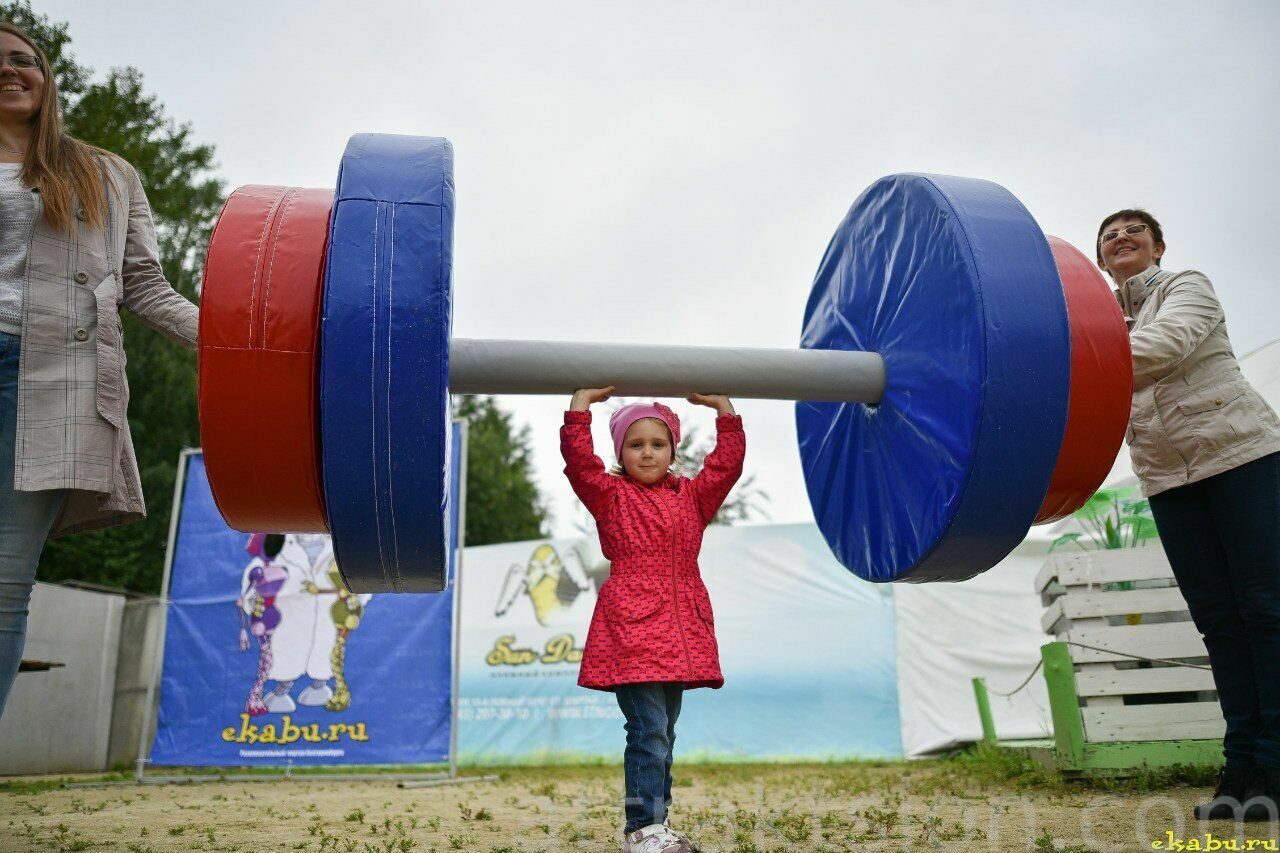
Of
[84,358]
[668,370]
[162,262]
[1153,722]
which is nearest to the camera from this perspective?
[84,358]

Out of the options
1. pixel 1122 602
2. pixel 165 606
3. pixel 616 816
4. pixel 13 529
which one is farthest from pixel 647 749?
pixel 165 606

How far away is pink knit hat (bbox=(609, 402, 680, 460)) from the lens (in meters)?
2.66

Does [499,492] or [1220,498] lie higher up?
[499,492]

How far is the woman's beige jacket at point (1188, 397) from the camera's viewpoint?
2.44m

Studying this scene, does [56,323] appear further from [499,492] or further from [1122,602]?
[499,492]

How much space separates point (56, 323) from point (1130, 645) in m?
3.41

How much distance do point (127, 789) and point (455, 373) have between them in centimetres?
386

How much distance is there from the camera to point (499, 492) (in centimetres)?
2320

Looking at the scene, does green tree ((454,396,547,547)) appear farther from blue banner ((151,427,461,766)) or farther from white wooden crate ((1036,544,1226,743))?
white wooden crate ((1036,544,1226,743))

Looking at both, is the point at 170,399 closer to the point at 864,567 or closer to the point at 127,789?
the point at 127,789

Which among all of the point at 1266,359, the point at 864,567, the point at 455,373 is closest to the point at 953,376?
the point at 864,567

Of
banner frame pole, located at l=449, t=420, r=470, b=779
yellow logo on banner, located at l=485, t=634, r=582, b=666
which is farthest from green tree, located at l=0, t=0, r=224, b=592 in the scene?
banner frame pole, located at l=449, t=420, r=470, b=779

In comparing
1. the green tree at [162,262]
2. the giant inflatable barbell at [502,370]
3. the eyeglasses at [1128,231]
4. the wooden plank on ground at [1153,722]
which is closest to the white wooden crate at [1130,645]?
the wooden plank on ground at [1153,722]

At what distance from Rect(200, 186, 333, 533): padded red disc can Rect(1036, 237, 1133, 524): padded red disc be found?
4.66ft
